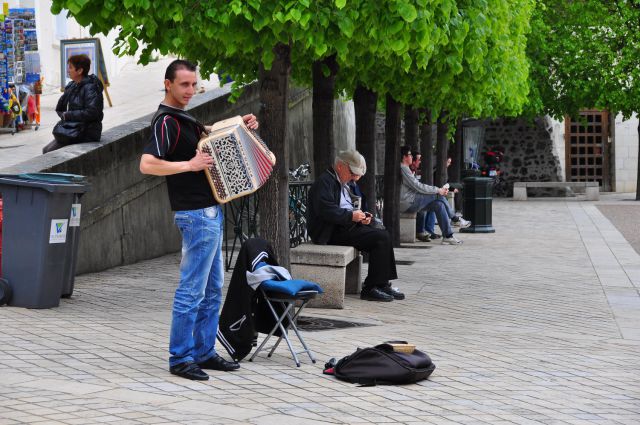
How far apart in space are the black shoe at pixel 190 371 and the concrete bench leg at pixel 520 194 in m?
31.6

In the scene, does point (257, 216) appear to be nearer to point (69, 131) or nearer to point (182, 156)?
point (69, 131)

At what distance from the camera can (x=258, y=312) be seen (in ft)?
25.3

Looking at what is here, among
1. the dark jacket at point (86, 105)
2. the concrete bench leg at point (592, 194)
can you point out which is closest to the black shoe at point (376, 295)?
the dark jacket at point (86, 105)

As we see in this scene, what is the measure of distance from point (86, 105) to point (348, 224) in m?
3.27

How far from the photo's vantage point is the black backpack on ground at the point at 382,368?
7.04 m

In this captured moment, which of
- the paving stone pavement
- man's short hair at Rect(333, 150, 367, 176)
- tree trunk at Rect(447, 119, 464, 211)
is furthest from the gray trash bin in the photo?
tree trunk at Rect(447, 119, 464, 211)

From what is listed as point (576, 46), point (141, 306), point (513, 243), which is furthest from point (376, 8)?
point (576, 46)

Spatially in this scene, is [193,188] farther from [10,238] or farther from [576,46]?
[576,46]

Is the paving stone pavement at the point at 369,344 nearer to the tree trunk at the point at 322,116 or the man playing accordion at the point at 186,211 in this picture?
the man playing accordion at the point at 186,211

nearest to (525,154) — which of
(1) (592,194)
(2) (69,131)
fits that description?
(1) (592,194)

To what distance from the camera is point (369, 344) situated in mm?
8594

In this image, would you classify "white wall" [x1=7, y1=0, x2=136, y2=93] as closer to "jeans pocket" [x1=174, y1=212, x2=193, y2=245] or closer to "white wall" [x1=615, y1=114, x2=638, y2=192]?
"jeans pocket" [x1=174, y1=212, x2=193, y2=245]

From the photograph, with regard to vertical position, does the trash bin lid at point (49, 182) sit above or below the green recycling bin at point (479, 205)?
below

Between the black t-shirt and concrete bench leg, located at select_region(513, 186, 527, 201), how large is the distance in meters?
31.5
